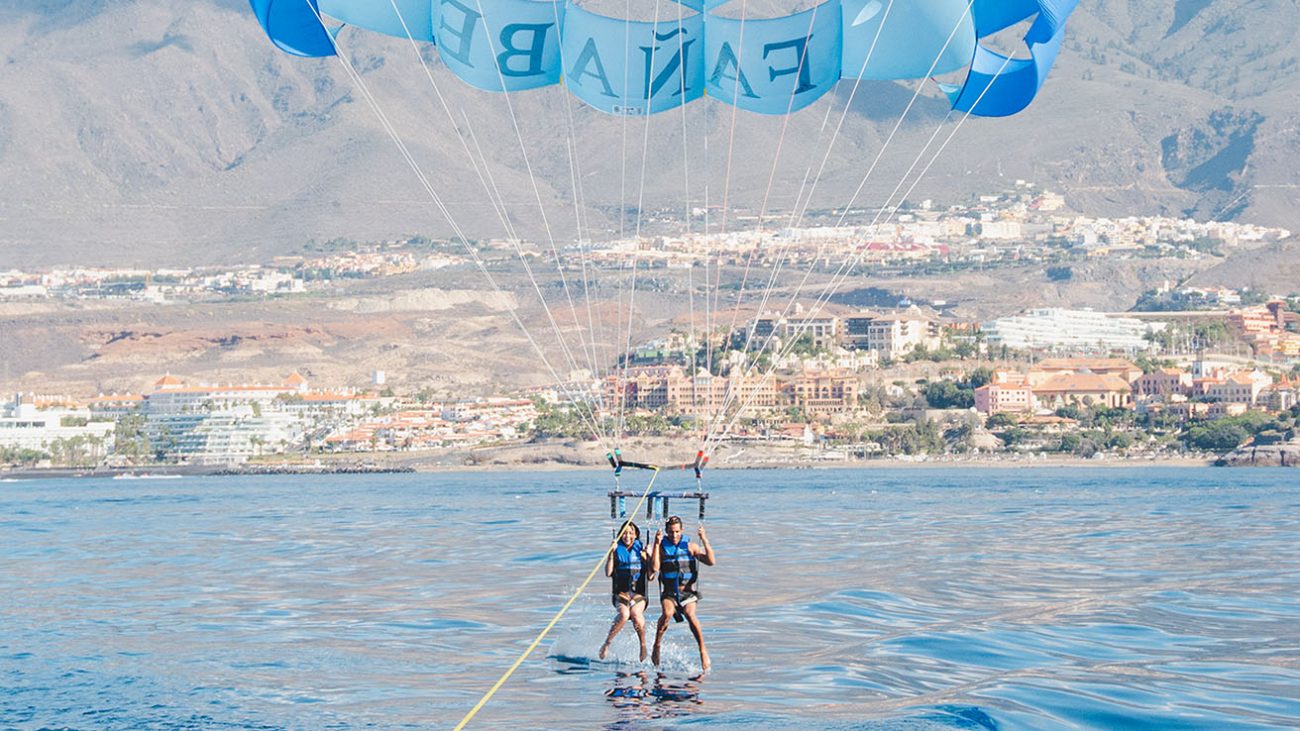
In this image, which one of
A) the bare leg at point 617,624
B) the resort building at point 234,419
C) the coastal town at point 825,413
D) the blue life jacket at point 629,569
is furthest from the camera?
the resort building at point 234,419

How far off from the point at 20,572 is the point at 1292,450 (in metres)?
107

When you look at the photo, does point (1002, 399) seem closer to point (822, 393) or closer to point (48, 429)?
point (822, 393)

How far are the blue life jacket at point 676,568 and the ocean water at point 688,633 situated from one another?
963 mm

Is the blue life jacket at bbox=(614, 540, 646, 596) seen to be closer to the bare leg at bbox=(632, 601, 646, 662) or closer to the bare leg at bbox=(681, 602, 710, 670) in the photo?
the bare leg at bbox=(632, 601, 646, 662)

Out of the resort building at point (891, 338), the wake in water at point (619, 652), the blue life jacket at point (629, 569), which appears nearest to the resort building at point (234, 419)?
the resort building at point (891, 338)

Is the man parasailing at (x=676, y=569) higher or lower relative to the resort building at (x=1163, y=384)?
lower

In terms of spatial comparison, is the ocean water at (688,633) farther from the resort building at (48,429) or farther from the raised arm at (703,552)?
the resort building at (48,429)

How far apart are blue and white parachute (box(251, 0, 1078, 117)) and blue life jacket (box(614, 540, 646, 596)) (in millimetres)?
5978

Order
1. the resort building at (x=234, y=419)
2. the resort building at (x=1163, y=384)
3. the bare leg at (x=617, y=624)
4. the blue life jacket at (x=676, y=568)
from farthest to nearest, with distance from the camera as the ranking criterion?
1. the resort building at (x=234, y=419)
2. the resort building at (x=1163, y=384)
3. the bare leg at (x=617, y=624)
4. the blue life jacket at (x=676, y=568)

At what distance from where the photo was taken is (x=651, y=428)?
474 ft

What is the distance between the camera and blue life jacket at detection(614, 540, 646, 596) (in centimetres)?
2025

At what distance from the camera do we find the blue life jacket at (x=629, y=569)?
2025cm

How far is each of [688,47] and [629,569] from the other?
7136mm

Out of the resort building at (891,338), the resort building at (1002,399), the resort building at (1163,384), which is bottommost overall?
the resort building at (1002,399)
